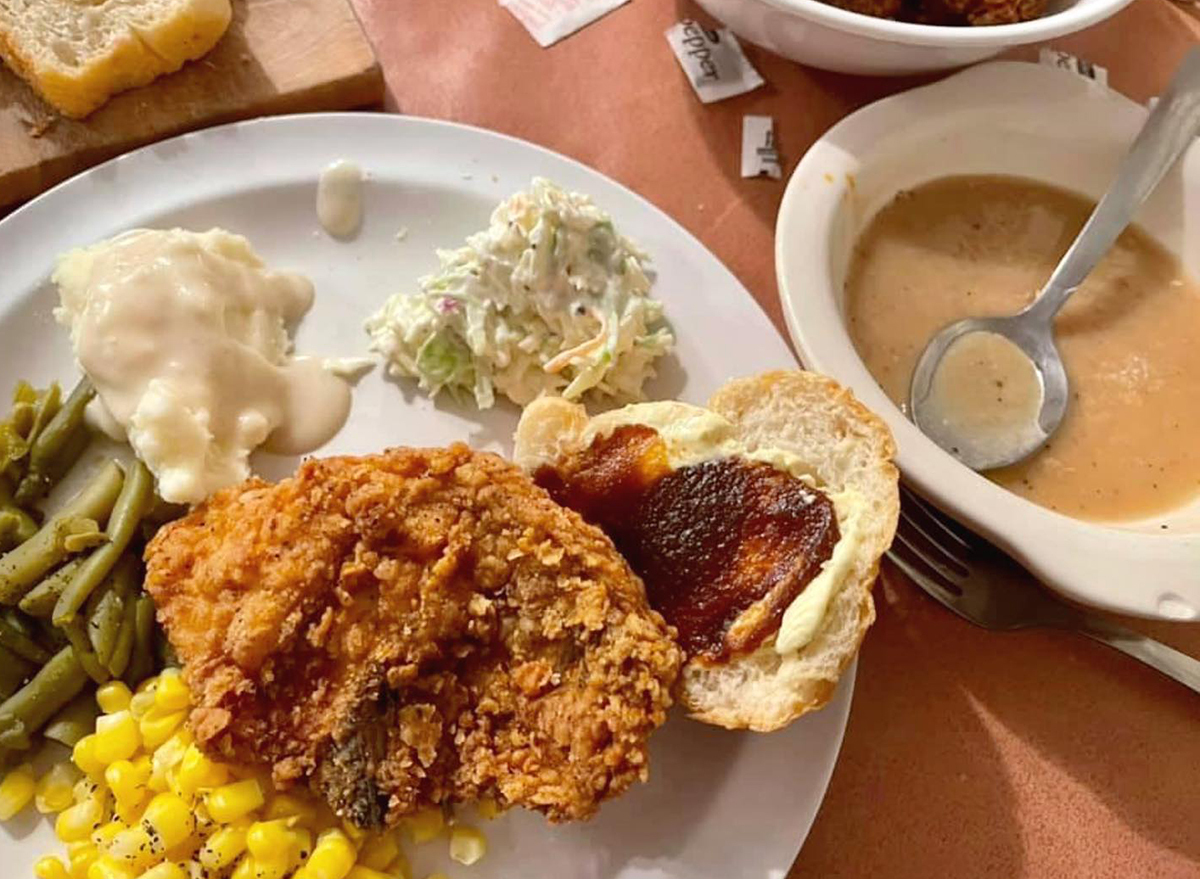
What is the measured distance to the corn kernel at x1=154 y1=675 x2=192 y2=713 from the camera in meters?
2.01

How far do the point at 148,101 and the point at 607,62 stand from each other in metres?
1.21

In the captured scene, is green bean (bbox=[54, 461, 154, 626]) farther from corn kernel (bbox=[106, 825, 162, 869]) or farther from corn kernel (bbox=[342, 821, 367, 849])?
corn kernel (bbox=[342, 821, 367, 849])

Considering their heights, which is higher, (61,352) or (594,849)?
(61,352)

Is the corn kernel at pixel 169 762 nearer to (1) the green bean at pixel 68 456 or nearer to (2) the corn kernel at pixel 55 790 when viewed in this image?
(2) the corn kernel at pixel 55 790

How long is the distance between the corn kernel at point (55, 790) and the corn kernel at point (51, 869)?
10 centimetres

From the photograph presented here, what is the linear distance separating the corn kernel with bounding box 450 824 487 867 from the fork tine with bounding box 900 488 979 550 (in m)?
1.10

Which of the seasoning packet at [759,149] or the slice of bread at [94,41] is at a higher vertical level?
the slice of bread at [94,41]

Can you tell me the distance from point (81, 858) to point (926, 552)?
1724 mm

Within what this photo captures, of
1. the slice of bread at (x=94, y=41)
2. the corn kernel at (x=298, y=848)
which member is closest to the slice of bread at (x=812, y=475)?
the corn kernel at (x=298, y=848)

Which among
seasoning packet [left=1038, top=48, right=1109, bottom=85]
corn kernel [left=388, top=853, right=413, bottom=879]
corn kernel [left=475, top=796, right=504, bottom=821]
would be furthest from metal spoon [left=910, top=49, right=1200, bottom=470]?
corn kernel [left=388, top=853, right=413, bottom=879]

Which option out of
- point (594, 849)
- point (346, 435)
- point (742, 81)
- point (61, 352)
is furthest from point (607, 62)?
point (594, 849)

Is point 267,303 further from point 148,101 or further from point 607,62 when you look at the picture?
point 607,62

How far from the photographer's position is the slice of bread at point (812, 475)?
76.8 inches

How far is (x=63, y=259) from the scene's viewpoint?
241cm
